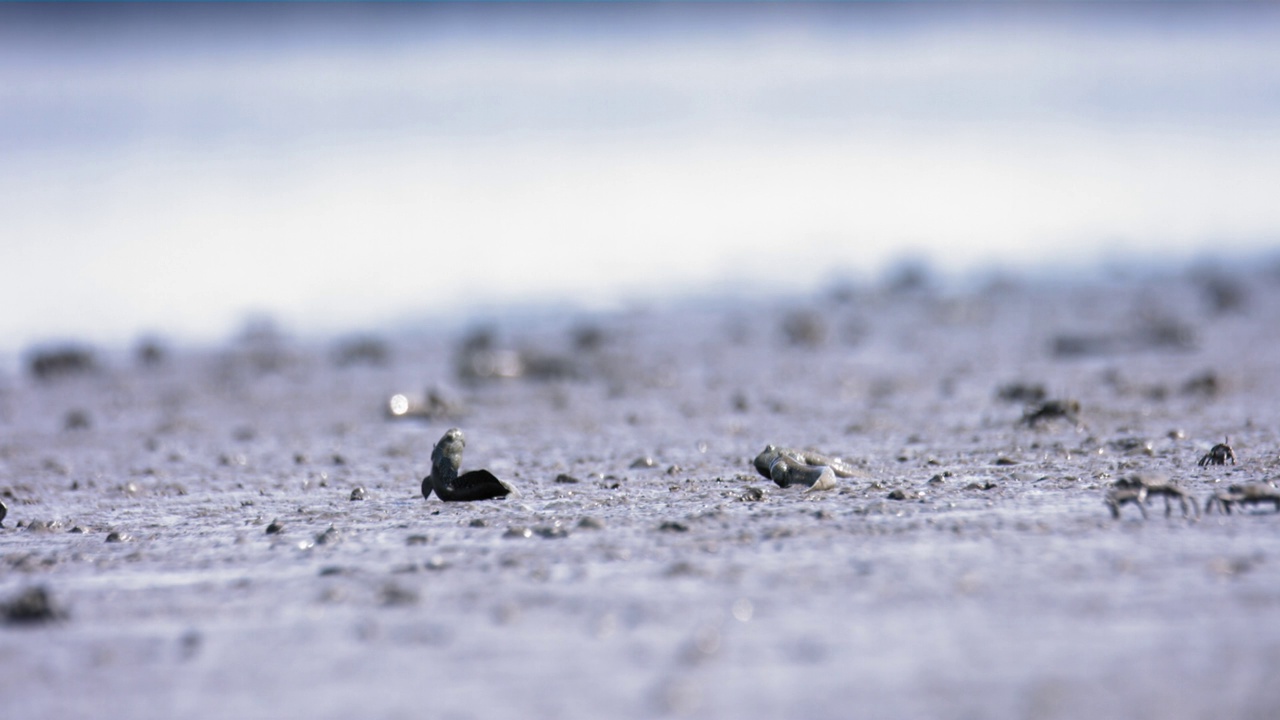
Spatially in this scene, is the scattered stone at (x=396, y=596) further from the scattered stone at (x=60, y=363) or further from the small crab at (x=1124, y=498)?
the scattered stone at (x=60, y=363)

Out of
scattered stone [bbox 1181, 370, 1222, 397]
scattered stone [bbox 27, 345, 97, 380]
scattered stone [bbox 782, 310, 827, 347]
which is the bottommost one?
scattered stone [bbox 1181, 370, 1222, 397]

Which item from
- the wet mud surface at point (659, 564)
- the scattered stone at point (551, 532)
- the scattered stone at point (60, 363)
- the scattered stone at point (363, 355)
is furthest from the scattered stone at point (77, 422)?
the scattered stone at point (551, 532)

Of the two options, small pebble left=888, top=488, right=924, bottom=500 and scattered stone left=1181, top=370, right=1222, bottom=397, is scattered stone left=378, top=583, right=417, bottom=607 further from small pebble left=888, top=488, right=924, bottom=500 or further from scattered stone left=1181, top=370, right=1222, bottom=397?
scattered stone left=1181, top=370, right=1222, bottom=397

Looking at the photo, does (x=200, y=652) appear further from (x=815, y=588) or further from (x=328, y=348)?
(x=328, y=348)

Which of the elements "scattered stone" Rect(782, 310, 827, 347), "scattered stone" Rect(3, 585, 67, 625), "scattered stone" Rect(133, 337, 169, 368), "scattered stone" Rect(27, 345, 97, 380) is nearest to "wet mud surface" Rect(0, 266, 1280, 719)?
"scattered stone" Rect(3, 585, 67, 625)

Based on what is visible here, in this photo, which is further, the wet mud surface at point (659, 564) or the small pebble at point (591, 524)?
the small pebble at point (591, 524)

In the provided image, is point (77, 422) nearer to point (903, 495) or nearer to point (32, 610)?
point (32, 610)

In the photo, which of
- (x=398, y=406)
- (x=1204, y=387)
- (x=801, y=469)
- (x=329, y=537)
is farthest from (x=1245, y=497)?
(x=398, y=406)

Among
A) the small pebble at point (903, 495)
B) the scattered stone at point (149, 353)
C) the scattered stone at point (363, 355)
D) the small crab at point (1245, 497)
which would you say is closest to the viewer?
the small crab at point (1245, 497)
